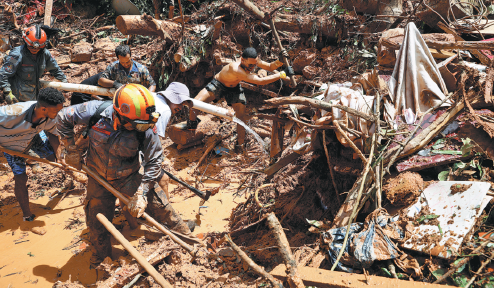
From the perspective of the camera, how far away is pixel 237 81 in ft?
18.8

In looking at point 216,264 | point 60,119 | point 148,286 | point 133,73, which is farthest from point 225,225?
point 133,73

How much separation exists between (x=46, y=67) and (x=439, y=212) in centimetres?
561

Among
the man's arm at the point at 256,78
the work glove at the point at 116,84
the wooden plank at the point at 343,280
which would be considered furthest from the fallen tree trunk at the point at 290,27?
the wooden plank at the point at 343,280

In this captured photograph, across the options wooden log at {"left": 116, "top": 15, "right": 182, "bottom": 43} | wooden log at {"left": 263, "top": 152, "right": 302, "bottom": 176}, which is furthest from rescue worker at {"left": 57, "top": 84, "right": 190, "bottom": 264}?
wooden log at {"left": 116, "top": 15, "right": 182, "bottom": 43}

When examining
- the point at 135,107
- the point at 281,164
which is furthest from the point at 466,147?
the point at 135,107

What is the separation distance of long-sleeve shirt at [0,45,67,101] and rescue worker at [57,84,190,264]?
86.2 inches

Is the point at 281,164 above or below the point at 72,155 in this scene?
below

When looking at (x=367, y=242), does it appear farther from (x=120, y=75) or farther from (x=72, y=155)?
(x=120, y=75)

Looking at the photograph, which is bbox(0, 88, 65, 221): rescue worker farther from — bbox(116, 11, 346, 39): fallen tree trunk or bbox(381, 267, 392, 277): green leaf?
bbox(381, 267, 392, 277): green leaf

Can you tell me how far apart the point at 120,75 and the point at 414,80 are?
4122mm

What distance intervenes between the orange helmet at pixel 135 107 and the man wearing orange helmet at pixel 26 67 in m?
2.83

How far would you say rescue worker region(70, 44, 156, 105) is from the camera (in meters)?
4.68

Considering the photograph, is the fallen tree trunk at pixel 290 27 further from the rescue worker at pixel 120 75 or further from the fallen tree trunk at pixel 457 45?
the fallen tree trunk at pixel 457 45

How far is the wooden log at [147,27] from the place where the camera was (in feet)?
A: 20.3
